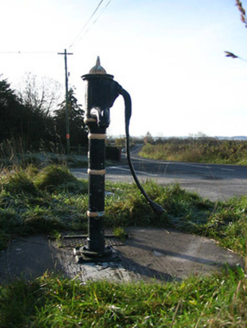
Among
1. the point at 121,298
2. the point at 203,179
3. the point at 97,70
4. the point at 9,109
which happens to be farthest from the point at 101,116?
the point at 9,109

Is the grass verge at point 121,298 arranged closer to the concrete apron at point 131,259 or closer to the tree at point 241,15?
the concrete apron at point 131,259

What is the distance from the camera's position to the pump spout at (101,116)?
2.68 metres

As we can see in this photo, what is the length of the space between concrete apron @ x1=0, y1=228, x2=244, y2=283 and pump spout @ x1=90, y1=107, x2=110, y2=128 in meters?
1.15

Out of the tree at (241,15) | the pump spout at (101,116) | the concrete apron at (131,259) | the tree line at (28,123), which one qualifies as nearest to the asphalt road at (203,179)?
the concrete apron at (131,259)

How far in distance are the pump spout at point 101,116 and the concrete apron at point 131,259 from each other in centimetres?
115

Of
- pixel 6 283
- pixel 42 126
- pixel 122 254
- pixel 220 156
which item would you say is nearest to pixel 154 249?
pixel 122 254

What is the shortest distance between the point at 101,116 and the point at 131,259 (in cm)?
126

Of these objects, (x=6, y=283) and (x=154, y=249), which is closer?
(x=6, y=283)

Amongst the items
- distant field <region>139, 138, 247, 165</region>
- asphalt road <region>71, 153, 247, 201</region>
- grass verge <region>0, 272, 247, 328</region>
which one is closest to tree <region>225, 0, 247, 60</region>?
grass verge <region>0, 272, 247, 328</region>

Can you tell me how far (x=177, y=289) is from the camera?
6.97 feet

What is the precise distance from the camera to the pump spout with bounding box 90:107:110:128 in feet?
8.80

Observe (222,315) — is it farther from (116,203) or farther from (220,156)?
(220,156)

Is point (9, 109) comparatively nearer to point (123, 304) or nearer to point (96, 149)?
point (96, 149)

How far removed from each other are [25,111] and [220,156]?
52.3 ft
